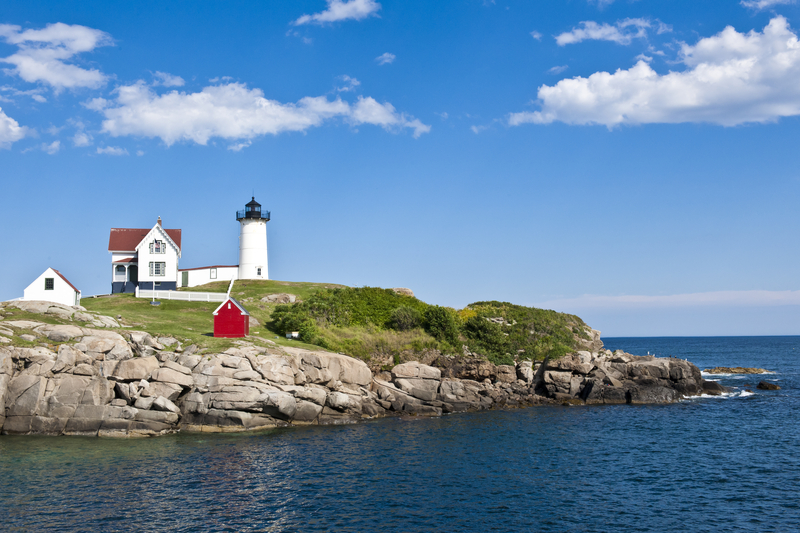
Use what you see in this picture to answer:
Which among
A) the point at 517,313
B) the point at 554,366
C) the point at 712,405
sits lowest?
the point at 712,405

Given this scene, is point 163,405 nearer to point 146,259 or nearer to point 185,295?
point 185,295

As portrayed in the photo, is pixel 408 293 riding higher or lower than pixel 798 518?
higher

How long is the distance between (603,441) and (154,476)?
25330 mm

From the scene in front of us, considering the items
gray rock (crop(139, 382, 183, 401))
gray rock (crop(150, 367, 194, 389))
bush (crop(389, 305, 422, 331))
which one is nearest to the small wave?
bush (crop(389, 305, 422, 331))

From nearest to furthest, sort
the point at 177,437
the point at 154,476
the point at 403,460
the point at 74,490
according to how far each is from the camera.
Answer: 1. the point at 74,490
2. the point at 154,476
3. the point at 403,460
4. the point at 177,437

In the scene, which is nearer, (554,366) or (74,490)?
(74,490)

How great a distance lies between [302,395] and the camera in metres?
37.9

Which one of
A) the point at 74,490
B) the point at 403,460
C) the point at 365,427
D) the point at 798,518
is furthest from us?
the point at 365,427

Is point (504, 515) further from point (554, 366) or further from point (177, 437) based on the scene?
point (554, 366)

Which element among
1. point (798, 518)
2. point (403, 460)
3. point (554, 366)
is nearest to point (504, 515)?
point (403, 460)

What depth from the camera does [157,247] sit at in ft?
215

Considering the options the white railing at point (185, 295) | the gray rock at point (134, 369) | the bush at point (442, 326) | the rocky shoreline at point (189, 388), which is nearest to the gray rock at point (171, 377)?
the rocky shoreline at point (189, 388)

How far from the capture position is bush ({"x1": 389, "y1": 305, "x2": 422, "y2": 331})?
Answer: 54688 millimetres

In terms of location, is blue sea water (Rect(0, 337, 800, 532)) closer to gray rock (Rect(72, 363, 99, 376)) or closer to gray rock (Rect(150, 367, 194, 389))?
gray rock (Rect(150, 367, 194, 389))
